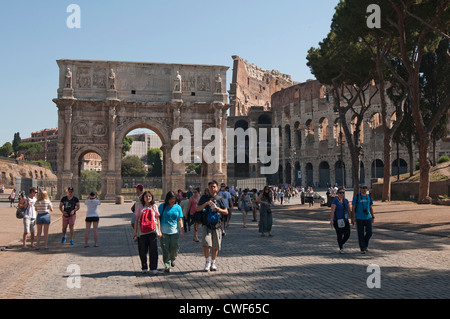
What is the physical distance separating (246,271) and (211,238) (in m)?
0.79

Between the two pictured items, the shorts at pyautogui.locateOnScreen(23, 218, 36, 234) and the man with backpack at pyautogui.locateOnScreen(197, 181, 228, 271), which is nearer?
the man with backpack at pyautogui.locateOnScreen(197, 181, 228, 271)

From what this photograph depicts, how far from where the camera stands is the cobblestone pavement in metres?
5.77

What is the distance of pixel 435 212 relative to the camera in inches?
660

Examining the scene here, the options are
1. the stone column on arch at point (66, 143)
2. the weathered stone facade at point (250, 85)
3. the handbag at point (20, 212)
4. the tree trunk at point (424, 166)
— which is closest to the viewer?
the handbag at point (20, 212)

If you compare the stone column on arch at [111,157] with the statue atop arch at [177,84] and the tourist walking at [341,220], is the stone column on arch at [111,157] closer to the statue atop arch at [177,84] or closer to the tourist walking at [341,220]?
the statue atop arch at [177,84]

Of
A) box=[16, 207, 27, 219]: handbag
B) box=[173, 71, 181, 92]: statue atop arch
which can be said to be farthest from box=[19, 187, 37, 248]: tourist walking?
box=[173, 71, 181, 92]: statue atop arch

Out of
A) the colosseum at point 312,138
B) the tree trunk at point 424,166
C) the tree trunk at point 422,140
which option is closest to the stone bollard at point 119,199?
the tree trunk at point 424,166

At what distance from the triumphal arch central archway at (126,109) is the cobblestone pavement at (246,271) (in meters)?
23.2

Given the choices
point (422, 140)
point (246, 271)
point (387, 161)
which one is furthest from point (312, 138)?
point (246, 271)

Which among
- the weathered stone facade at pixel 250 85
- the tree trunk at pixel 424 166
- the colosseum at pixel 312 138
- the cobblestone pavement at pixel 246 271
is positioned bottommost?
the cobblestone pavement at pixel 246 271

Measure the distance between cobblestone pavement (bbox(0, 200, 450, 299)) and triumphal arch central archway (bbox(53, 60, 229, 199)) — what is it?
2322 centimetres

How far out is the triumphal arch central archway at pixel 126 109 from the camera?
34062mm

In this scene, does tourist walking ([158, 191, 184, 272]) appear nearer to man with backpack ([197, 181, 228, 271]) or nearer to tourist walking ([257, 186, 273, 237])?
man with backpack ([197, 181, 228, 271])
